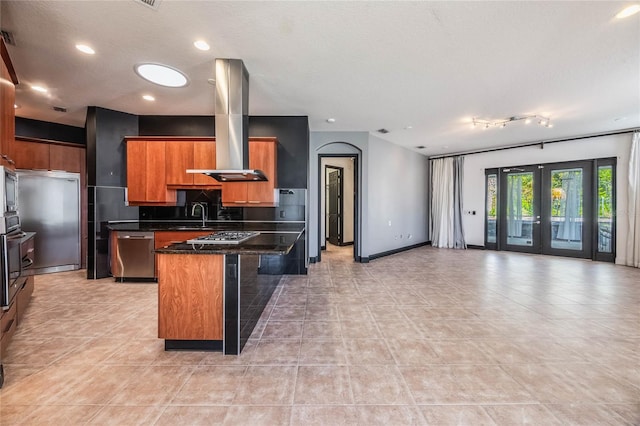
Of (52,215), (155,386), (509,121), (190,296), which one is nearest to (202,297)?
(190,296)

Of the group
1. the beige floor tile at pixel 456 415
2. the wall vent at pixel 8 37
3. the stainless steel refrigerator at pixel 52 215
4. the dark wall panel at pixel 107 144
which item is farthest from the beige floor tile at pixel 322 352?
the stainless steel refrigerator at pixel 52 215

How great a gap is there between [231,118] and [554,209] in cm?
752

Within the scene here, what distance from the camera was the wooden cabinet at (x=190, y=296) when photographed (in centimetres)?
222

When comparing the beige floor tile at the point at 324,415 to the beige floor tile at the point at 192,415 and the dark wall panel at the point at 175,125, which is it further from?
the dark wall panel at the point at 175,125

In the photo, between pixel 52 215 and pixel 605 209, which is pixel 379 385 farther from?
pixel 605 209

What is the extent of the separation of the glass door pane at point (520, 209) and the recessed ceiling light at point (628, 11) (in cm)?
539

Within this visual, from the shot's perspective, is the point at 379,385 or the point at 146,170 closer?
the point at 379,385

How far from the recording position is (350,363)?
2.08 meters

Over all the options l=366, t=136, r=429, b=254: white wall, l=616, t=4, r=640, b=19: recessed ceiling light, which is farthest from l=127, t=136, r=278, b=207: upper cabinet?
l=616, t=4, r=640, b=19: recessed ceiling light

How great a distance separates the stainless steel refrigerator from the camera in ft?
15.1

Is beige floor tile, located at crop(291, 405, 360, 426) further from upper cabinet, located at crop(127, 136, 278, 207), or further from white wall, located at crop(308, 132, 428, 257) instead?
white wall, located at crop(308, 132, 428, 257)

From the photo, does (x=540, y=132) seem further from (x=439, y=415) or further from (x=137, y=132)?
(x=137, y=132)

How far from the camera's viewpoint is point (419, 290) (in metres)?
3.91

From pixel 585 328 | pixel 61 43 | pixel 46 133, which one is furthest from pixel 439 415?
pixel 46 133
